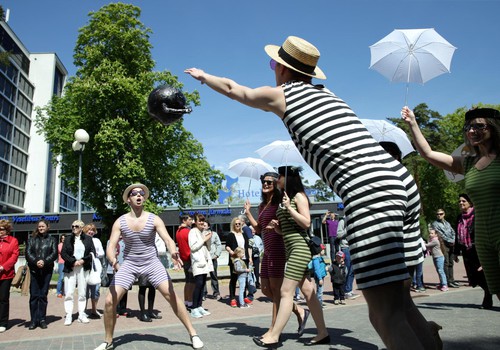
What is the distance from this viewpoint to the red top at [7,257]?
26.6ft

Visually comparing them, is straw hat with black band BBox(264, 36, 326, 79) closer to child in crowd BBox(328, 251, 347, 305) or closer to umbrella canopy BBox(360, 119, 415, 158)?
umbrella canopy BBox(360, 119, 415, 158)

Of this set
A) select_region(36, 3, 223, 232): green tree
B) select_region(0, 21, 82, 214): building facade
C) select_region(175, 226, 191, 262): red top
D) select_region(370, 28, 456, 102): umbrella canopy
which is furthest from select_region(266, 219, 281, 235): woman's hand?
select_region(0, 21, 82, 214): building facade

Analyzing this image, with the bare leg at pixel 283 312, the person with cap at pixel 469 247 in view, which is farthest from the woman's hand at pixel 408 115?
the person with cap at pixel 469 247

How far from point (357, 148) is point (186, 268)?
26.5ft

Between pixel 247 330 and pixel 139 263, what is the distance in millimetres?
2061

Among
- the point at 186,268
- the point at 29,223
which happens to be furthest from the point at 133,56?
the point at 29,223

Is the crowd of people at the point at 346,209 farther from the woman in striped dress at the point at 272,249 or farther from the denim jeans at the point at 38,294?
the denim jeans at the point at 38,294

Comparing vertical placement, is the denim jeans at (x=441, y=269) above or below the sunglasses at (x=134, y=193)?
below

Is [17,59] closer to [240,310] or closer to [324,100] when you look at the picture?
[240,310]

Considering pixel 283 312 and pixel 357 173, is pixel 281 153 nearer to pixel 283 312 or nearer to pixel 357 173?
pixel 283 312

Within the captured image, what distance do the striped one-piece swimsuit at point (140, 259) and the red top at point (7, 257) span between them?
373 cm

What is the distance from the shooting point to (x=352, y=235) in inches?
91.4

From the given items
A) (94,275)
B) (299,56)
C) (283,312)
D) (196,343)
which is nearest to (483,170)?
(299,56)

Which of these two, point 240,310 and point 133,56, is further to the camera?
point 133,56
